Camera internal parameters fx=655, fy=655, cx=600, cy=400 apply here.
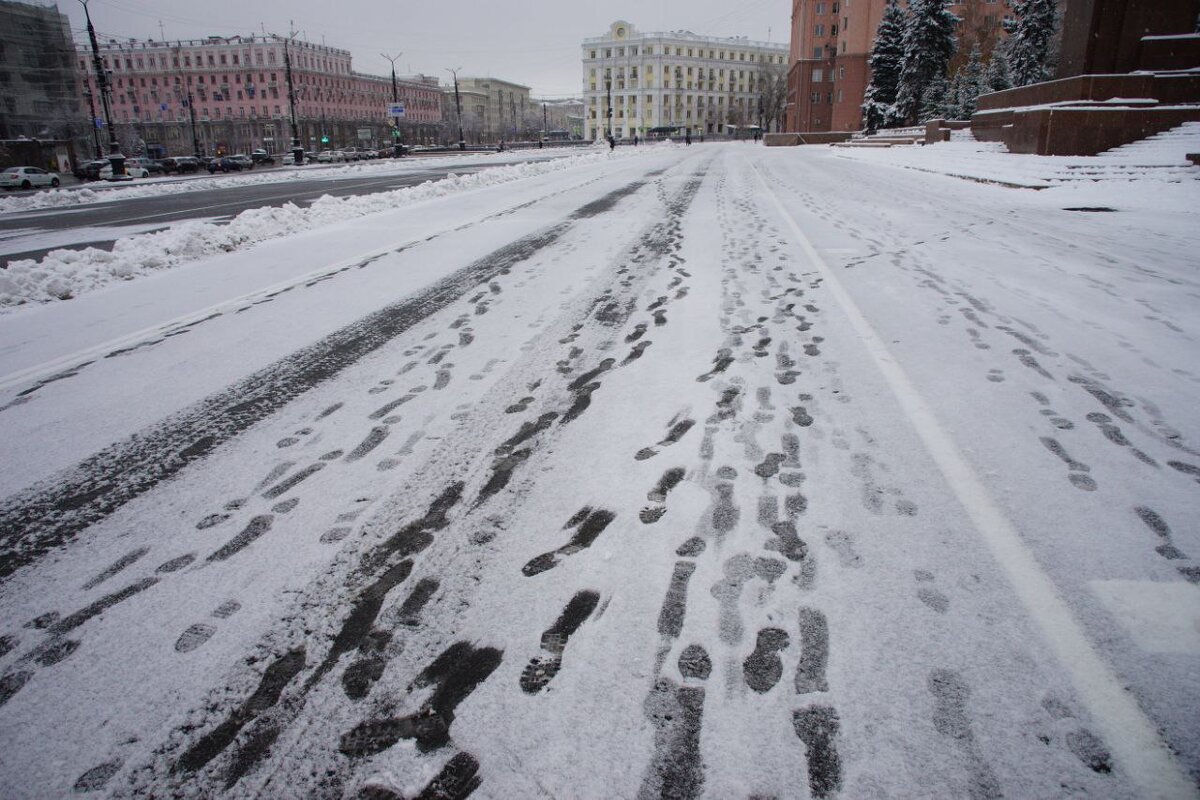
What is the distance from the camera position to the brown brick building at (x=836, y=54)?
67.2 m

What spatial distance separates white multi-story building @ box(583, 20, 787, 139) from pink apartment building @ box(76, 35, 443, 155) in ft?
171

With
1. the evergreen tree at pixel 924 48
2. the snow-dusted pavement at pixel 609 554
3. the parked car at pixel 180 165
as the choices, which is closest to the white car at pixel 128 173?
the parked car at pixel 180 165

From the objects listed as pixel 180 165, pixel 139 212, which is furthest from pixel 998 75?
pixel 180 165

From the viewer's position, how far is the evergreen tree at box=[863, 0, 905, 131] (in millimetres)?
56875

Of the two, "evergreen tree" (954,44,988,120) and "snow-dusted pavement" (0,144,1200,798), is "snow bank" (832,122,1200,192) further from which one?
"evergreen tree" (954,44,988,120)

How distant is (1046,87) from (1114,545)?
24.7 meters

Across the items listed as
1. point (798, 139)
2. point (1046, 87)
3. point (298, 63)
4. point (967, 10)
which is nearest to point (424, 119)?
point (298, 63)

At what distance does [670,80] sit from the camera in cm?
13725

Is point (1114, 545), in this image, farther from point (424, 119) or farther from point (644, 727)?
point (424, 119)

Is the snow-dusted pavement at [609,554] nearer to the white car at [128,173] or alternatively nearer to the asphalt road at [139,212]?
the asphalt road at [139,212]

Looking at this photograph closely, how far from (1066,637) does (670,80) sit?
152 m

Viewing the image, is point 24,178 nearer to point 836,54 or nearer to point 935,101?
point 935,101

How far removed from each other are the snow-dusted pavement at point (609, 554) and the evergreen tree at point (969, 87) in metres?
55.6

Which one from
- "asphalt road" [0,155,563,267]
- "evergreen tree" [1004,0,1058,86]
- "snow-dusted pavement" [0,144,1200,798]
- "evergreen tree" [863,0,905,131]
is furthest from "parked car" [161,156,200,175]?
"evergreen tree" [1004,0,1058,86]
